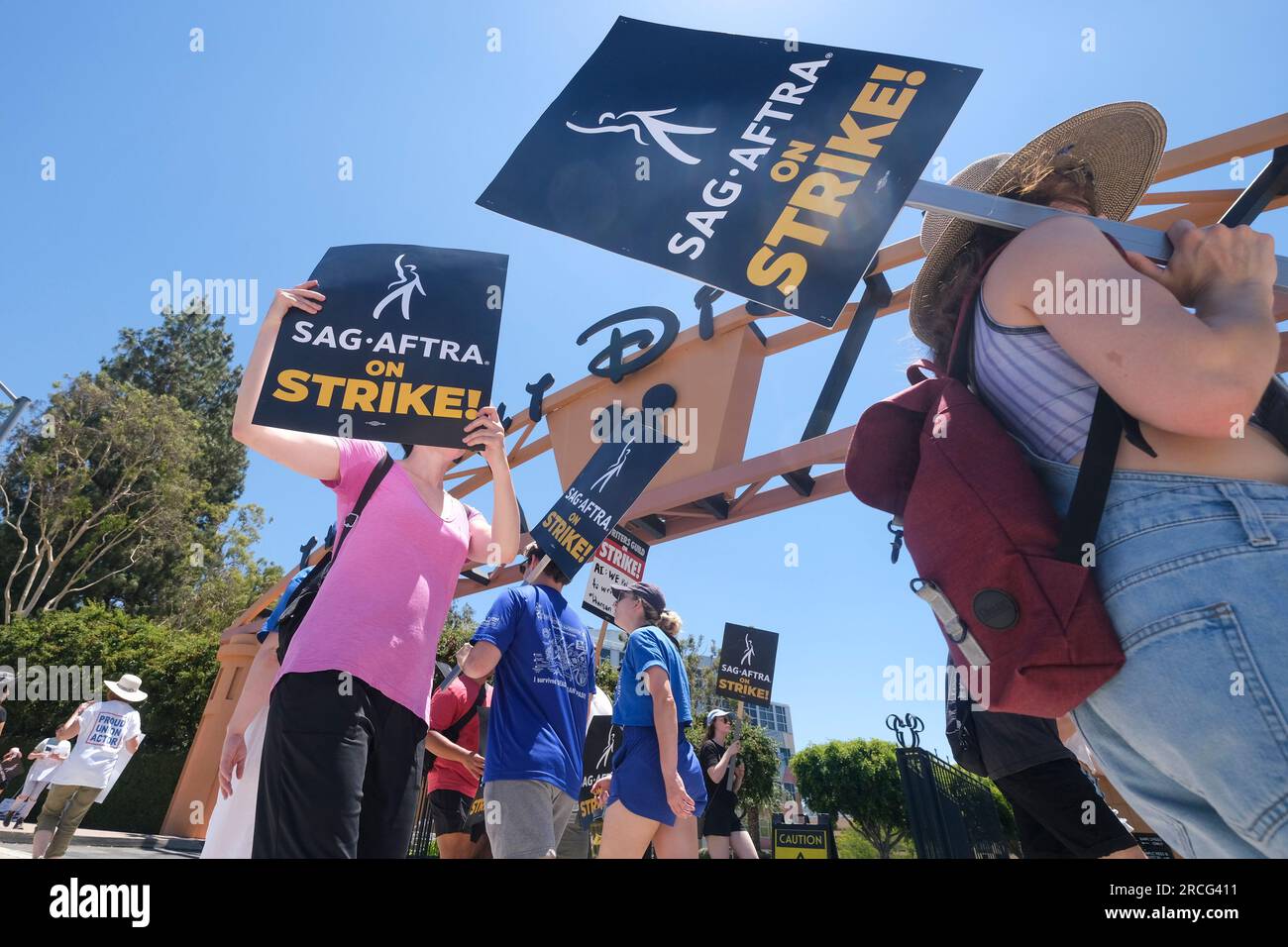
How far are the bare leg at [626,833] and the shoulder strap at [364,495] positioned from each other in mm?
2258

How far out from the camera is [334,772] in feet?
7.23

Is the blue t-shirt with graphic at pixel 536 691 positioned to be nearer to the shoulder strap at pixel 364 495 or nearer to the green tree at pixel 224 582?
the shoulder strap at pixel 364 495

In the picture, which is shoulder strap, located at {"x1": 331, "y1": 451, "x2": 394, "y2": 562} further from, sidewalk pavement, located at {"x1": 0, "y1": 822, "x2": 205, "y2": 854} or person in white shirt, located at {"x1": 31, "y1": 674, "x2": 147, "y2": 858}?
sidewalk pavement, located at {"x1": 0, "y1": 822, "x2": 205, "y2": 854}

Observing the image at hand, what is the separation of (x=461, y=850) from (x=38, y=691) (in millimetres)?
28847

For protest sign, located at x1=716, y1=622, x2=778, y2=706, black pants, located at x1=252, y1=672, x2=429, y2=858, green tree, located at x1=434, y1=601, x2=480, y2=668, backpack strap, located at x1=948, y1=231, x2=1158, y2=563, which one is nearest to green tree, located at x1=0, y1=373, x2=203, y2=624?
green tree, located at x1=434, y1=601, x2=480, y2=668

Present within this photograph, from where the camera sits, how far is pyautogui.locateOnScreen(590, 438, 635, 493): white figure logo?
5.88 metres

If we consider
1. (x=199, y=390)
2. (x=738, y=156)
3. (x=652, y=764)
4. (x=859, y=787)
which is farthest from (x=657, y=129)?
(x=199, y=390)

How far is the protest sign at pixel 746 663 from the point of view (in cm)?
997

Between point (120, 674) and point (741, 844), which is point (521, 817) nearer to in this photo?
point (741, 844)

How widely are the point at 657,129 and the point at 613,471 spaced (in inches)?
165
